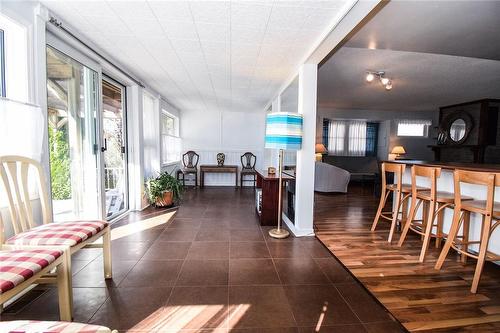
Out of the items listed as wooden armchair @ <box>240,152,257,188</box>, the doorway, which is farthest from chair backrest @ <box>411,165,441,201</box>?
wooden armchair @ <box>240,152,257,188</box>

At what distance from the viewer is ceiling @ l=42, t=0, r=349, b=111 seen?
1795 mm

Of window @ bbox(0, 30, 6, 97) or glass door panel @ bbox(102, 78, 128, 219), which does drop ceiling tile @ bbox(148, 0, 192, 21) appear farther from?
glass door panel @ bbox(102, 78, 128, 219)

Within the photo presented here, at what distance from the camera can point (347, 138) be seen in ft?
24.5

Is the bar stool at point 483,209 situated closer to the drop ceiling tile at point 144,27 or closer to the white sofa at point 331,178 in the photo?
the drop ceiling tile at point 144,27

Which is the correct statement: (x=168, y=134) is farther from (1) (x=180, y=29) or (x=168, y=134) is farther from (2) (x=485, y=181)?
(2) (x=485, y=181)

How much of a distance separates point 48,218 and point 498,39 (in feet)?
15.8

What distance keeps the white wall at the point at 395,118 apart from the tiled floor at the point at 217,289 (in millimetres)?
5578

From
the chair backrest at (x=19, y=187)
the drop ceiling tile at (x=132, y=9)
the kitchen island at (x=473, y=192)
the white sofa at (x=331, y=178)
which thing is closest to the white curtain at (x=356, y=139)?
the white sofa at (x=331, y=178)

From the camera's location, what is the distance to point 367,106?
6.89 metres

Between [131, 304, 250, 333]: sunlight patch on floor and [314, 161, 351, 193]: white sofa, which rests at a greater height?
[314, 161, 351, 193]: white sofa

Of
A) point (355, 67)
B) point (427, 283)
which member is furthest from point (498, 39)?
point (427, 283)

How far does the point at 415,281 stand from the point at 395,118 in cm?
699

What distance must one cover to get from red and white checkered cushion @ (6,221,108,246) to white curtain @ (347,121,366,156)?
7388 millimetres

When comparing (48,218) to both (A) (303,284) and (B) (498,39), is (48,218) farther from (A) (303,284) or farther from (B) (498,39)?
(B) (498,39)
